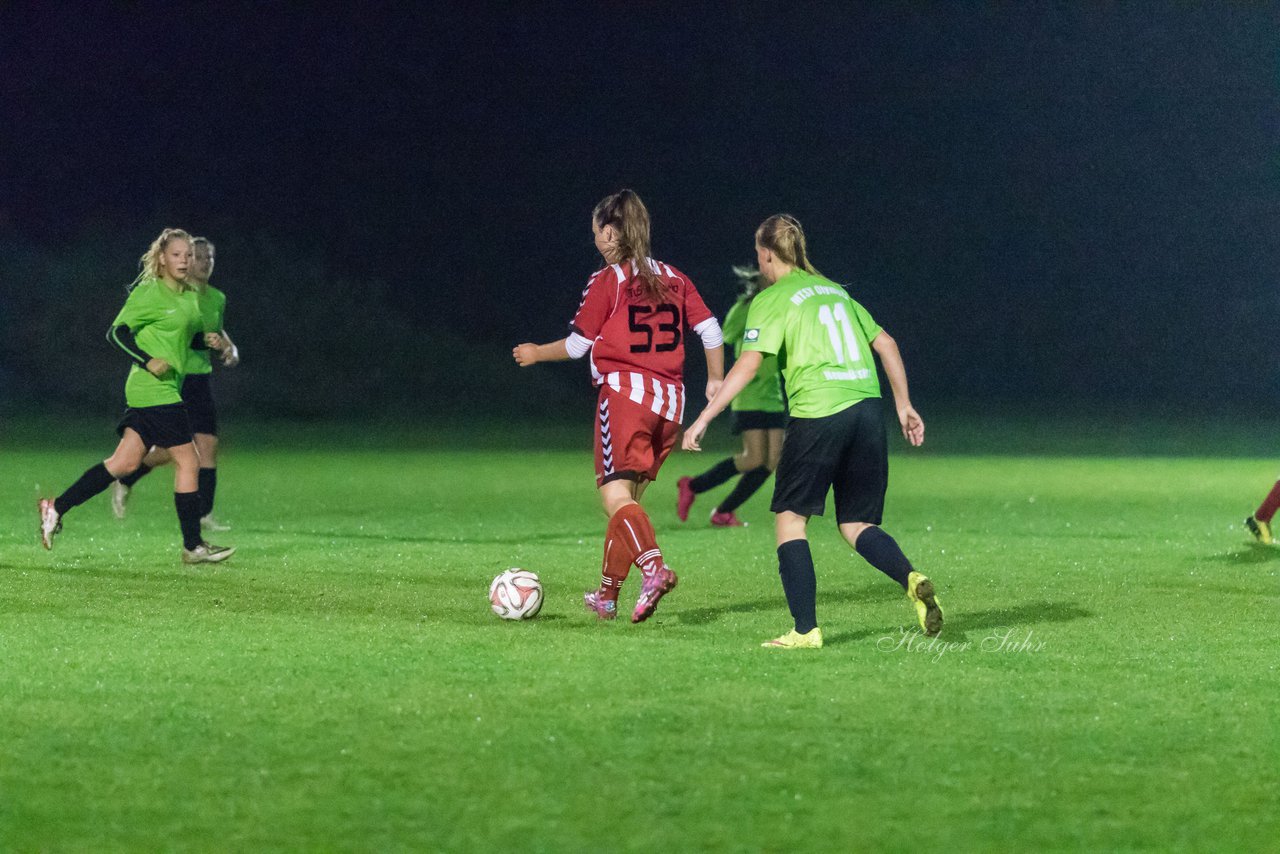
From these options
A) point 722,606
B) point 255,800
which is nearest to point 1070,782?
point 255,800

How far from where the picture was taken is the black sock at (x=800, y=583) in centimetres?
684

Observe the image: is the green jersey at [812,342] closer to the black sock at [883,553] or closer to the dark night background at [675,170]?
the black sock at [883,553]

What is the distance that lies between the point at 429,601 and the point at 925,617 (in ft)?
9.00

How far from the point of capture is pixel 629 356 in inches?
299

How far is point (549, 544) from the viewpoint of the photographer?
1143 cm

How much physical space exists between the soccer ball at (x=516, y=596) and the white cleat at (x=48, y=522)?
3.54 m

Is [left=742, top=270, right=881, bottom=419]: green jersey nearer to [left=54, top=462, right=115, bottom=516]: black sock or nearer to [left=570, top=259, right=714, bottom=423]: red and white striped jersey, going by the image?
[left=570, top=259, right=714, bottom=423]: red and white striped jersey

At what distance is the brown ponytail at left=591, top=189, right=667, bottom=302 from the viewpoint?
7566 mm

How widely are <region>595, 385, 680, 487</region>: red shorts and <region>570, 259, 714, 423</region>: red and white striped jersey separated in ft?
0.17

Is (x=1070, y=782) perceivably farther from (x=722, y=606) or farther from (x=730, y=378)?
(x=722, y=606)

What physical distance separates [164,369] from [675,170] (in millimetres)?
27032

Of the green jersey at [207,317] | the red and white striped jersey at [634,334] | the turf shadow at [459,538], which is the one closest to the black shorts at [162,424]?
the green jersey at [207,317]

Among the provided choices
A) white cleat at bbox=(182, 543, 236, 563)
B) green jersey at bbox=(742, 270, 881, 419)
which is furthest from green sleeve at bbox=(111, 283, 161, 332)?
green jersey at bbox=(742, 270, 881, 419)

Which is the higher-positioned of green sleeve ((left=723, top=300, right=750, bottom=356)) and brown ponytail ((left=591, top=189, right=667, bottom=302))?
brown ponytail ((left=591, top=189, right=667, bottom=302))
